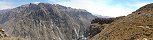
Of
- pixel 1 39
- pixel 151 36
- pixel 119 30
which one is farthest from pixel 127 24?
pixel 1 39

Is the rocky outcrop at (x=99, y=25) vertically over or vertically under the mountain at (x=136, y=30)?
under

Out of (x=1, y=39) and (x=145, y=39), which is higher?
(x=145, y=39)

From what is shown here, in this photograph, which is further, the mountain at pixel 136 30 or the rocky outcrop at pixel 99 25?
the rocky outcrop at pixel 99 25

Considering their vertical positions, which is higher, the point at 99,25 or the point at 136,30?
the point at 136,30

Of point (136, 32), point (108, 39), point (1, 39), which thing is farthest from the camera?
point (1, 39)

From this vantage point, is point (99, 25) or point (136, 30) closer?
point (136, 30)

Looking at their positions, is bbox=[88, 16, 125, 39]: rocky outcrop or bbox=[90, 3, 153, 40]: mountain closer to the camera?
bbox=[90, 3, 153, 40]: mountain

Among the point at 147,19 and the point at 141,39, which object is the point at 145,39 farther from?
the point at 147,19

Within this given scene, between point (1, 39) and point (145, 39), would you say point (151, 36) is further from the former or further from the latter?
point (1, 39)

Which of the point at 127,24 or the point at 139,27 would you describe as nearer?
the point at 139,27

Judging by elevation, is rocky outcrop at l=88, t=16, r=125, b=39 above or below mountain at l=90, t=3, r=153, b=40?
below

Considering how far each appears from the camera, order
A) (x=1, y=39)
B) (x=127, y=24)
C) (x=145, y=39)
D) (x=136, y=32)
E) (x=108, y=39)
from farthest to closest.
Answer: (x=1, y=39) → (x=127, y=24) → (x=108, y=39) → (x=136, y=32) → (x=145, y=39)
